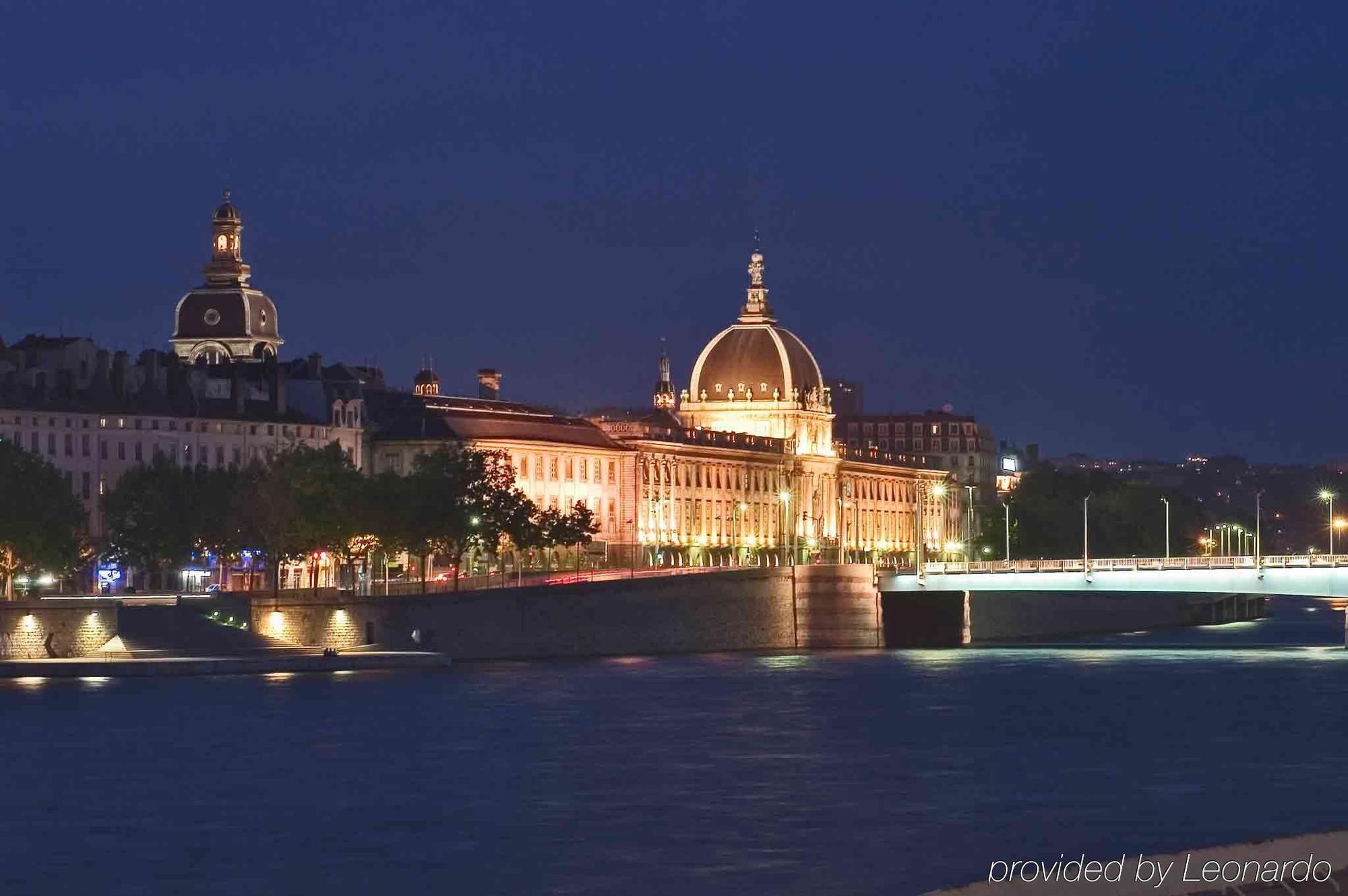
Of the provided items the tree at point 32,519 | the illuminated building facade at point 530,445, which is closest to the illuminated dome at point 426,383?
the illuminated building facade at point 530,445

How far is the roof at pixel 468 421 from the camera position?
162625 mm

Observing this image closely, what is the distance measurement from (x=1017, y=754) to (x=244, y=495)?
5749cm

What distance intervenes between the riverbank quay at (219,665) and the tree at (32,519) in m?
9.56

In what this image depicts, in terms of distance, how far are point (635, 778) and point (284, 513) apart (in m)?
58.0

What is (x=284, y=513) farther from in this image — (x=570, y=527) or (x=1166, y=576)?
(x=1166, y=576)

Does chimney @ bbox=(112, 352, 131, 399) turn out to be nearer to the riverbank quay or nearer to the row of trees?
the row of trees

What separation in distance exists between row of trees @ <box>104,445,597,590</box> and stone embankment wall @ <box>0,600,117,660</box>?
56.6 ft

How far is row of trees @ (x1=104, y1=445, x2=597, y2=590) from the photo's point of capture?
4909 inches

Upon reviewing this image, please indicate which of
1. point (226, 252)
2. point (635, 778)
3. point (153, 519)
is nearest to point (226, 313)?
point (226, 252)

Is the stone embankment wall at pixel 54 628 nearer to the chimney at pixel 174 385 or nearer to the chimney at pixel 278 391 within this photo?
the chimney at pixel 174 385

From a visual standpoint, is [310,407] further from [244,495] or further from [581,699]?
[581,699]

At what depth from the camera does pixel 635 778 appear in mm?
67625

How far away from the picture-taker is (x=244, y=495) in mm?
125938

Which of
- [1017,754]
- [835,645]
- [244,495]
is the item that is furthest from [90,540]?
[1017,754]
